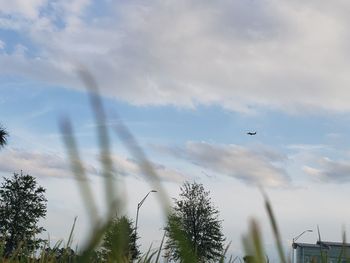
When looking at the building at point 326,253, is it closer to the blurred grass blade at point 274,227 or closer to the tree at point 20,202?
the blurred grass blade at point 274,227

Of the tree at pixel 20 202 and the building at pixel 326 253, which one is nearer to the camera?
the building at pixel 326 253

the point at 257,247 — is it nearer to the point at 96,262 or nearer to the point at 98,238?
the point at 98,238

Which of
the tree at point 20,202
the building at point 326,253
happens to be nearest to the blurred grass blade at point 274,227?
the building at point 326,253

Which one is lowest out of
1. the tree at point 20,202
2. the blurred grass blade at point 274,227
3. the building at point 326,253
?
the blurred grass blade at point 274,227

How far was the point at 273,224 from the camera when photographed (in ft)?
3.46

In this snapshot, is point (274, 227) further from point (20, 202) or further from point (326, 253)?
point (20, 202)

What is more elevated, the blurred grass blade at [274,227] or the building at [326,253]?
the building at [326,253]

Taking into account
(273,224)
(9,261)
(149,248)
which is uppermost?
(149,248)

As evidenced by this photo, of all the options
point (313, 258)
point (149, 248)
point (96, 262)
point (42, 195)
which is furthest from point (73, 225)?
point (42, 195)

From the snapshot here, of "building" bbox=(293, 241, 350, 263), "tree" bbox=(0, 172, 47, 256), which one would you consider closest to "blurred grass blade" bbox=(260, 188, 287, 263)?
"building" bbox=(293, 241, 350, 263)

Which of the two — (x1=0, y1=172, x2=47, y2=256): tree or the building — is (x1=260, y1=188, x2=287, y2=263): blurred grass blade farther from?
(x1=0, y1=172, x2=47, y2=256): tree

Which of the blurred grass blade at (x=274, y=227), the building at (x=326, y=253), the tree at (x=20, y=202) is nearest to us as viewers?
the blurred grass blade at (x=274, y=227)

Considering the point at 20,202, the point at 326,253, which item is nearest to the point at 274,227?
the point at 326,253

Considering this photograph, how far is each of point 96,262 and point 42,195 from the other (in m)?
69.0
